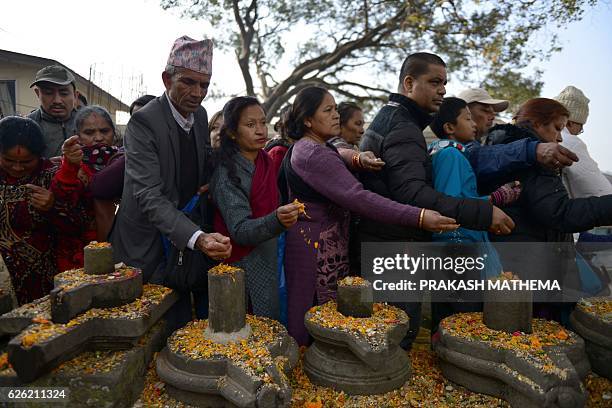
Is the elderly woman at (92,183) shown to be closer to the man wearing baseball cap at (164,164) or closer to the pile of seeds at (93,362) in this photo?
the man wearing baseball cap at (164,164)

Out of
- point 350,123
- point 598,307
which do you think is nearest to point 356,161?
point 598,307

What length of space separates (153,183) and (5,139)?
1.01 meters

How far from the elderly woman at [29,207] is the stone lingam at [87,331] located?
668 mm

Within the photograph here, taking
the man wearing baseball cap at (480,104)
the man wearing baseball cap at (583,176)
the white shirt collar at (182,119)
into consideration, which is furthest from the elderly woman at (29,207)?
the man wearing baseball cap at (583,176)

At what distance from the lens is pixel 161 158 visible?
2.14 metres

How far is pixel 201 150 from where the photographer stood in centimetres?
235

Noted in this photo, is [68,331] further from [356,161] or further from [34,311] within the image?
[356,161]

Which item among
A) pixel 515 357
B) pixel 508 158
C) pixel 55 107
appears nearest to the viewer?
pixel 515 357

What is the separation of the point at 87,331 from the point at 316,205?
3.83 feet

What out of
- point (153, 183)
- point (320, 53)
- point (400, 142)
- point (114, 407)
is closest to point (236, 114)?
point (153, 183)

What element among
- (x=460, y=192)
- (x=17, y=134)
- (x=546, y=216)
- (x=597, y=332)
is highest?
(x=17, y=134)

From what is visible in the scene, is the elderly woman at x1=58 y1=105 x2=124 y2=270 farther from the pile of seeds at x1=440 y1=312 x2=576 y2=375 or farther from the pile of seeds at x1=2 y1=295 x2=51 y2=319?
the pile of seeds at x1=440 y1=312 x2=576 y2=375

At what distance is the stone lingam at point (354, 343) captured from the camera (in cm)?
173

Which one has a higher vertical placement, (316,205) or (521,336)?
(316,205)
